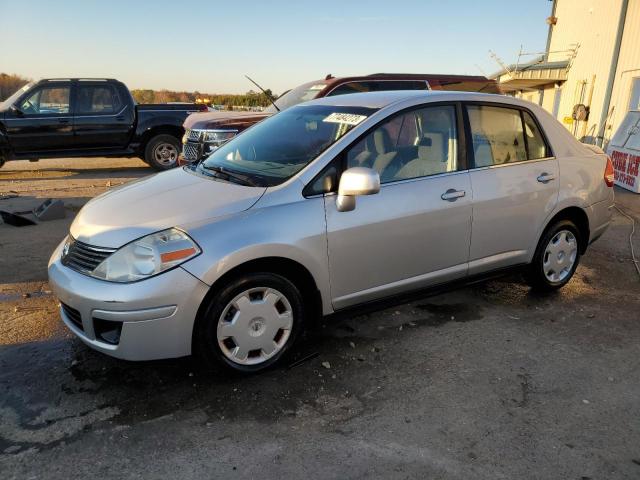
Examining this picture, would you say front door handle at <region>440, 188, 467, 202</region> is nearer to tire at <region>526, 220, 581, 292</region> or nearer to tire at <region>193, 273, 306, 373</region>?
tire at <region>526, 220, 581, 292</region>

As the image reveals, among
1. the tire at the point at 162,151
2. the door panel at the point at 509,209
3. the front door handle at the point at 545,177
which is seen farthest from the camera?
the tire at the point at 162,151

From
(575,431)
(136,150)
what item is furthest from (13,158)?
(575,431)

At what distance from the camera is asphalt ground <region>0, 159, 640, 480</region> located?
2.44m

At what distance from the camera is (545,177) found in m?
4.19

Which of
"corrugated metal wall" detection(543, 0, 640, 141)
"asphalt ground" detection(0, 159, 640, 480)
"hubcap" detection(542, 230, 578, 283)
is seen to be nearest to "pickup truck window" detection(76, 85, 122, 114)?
"asphalt ground" detection(0, 159, 640, 480)

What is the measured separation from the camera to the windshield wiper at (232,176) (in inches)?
130

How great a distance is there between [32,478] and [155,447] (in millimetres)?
533

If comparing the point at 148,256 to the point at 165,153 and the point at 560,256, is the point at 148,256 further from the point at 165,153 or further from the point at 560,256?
the point at 165,153

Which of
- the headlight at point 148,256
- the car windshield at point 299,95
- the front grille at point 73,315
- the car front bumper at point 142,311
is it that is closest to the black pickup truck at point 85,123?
the car windshield at point 299,95

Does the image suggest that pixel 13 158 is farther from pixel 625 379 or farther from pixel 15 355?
pixel 625 379

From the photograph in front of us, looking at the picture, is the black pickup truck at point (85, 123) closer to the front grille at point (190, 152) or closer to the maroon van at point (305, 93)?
the maroon van at point (305, 93)

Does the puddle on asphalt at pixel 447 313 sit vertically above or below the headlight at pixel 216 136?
below

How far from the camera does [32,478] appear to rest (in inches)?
90.9

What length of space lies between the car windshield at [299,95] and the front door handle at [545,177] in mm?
4612
